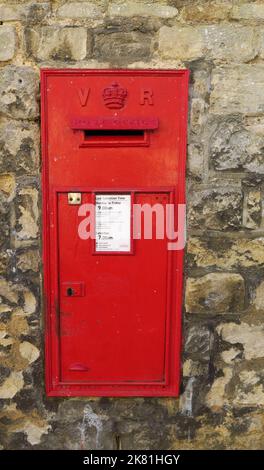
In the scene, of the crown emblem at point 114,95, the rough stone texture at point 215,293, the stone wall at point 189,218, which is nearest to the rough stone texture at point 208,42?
the stone wall at point 189,218

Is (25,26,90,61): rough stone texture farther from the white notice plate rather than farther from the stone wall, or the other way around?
the white notice plate

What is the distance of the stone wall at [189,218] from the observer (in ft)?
6.19

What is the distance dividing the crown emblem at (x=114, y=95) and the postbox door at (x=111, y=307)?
43 centimetres

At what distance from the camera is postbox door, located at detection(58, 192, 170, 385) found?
1.98m

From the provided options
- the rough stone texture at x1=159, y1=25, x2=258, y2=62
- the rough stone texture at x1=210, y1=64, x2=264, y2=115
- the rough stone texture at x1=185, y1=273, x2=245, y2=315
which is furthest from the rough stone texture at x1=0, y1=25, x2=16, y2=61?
the rough stone texture at x1=185, y1=273, x2=245, y2=315

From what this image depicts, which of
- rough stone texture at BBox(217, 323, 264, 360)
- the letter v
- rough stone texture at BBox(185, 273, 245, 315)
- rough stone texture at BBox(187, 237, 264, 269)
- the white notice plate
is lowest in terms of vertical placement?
rough stone texture at BBox(217, 323, 264, 360)

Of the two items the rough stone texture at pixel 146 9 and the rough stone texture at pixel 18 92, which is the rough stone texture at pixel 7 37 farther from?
Result: the rough stone texture at pixel 146 9

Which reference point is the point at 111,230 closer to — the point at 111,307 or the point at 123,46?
the point at 111,307

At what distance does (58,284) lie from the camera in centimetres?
201

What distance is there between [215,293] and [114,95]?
107cm

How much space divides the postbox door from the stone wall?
14cm

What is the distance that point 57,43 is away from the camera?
189 cm

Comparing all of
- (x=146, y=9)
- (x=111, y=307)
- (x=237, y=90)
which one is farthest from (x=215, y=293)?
(x=146, y=9)
